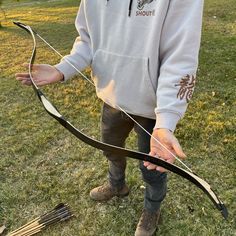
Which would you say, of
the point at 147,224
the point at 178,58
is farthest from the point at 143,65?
the point at 147,224

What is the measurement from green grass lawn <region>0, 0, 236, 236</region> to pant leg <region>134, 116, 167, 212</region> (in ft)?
0.86

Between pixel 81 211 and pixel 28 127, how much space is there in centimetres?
143

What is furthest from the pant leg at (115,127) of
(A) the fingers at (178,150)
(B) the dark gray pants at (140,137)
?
(A) the fingers at (178,150)

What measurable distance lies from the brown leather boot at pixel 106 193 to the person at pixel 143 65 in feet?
1.30

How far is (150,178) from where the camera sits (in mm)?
2078

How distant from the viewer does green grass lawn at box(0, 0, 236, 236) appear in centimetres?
248

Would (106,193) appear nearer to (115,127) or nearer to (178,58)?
(115,127)

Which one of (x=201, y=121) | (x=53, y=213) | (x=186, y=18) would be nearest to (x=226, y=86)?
(x=201, y=121)

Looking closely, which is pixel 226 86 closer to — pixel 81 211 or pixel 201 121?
pixel 201 121

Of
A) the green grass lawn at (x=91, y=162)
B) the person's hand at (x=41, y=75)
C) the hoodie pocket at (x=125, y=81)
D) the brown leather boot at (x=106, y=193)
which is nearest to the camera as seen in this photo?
the hoodie pocket at (x=125, y=81)

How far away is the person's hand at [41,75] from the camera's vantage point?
1.83m

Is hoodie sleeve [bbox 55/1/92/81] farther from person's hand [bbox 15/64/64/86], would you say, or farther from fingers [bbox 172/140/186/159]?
fingers [bbox 172/140/186/159]

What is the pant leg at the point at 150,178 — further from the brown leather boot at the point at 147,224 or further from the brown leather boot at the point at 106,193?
the brown leather boot at the point at 106,193

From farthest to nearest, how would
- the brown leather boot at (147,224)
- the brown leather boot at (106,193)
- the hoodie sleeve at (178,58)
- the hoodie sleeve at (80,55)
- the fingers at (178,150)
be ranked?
the brown leather boot at (106,193) < the brown leather boot at (147,224) < the hoodie sleeve at (80,55) < the hoodie sleeve at (178,58) < the fingers at (178,150)
